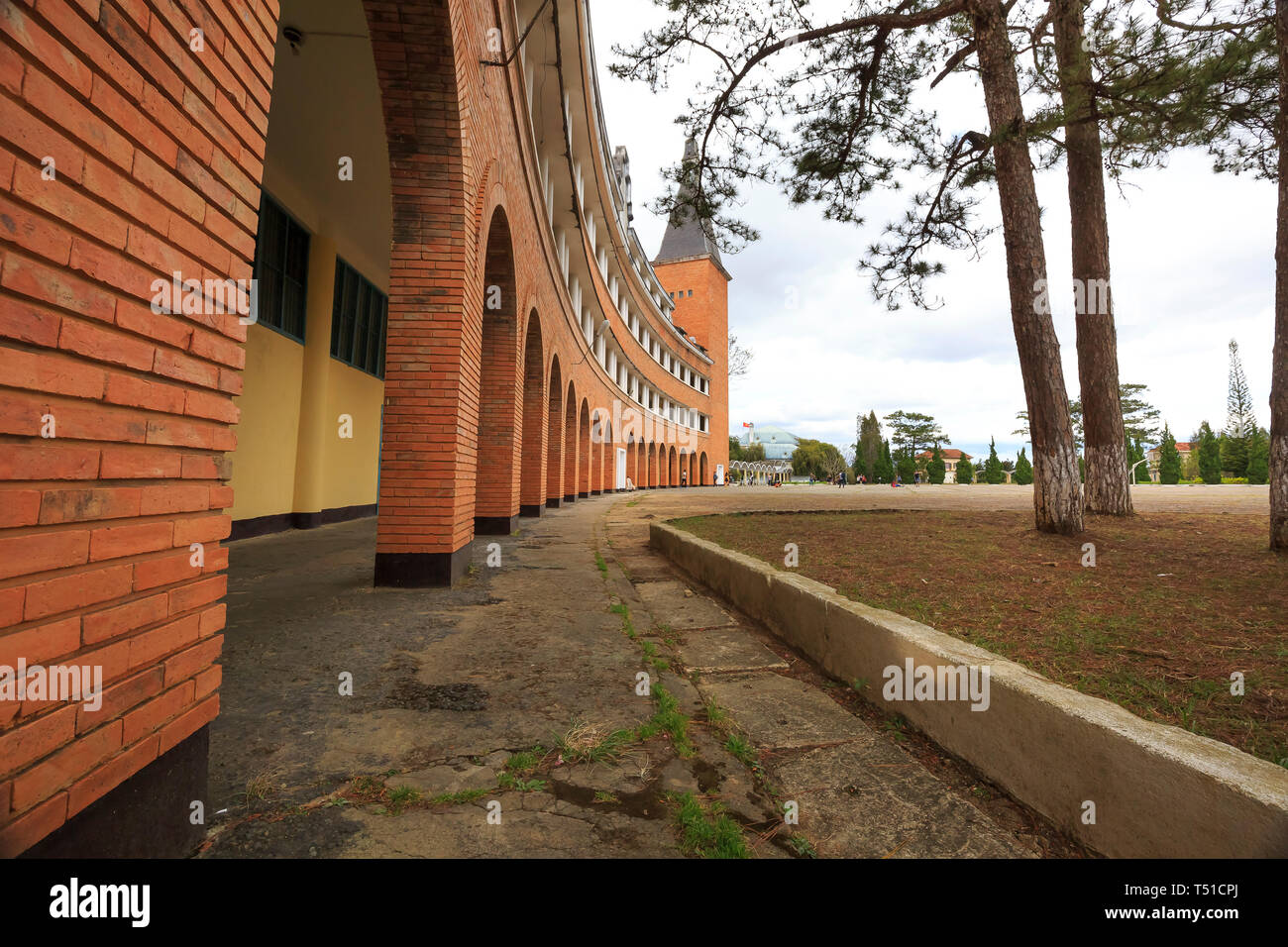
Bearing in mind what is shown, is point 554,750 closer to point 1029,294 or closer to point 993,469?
point 1029,294

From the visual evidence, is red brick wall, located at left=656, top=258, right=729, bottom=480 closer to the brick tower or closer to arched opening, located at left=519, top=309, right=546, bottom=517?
the brick tower

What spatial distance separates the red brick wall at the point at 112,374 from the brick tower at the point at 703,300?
45.8 meters

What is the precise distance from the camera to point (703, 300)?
46812 millimetres

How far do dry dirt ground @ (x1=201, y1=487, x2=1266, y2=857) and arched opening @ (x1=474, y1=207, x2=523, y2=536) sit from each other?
177 inches

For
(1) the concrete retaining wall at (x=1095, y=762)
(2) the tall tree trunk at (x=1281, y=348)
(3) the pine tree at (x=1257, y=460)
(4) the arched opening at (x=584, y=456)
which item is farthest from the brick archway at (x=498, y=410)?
(3) the pine tree at (x=1257, y=460)

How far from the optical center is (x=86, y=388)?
131 cm

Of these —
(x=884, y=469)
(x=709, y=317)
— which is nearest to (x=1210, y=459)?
(x=884, y=469)

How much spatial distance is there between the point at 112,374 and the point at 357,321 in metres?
11.0

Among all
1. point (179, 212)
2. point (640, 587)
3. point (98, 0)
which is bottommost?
point (640, 587)

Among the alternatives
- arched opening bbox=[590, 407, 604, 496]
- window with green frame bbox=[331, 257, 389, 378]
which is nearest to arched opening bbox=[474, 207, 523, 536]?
window with green frame bbox=[331, 257, 389, 378]

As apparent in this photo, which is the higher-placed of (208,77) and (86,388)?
(208,77)
